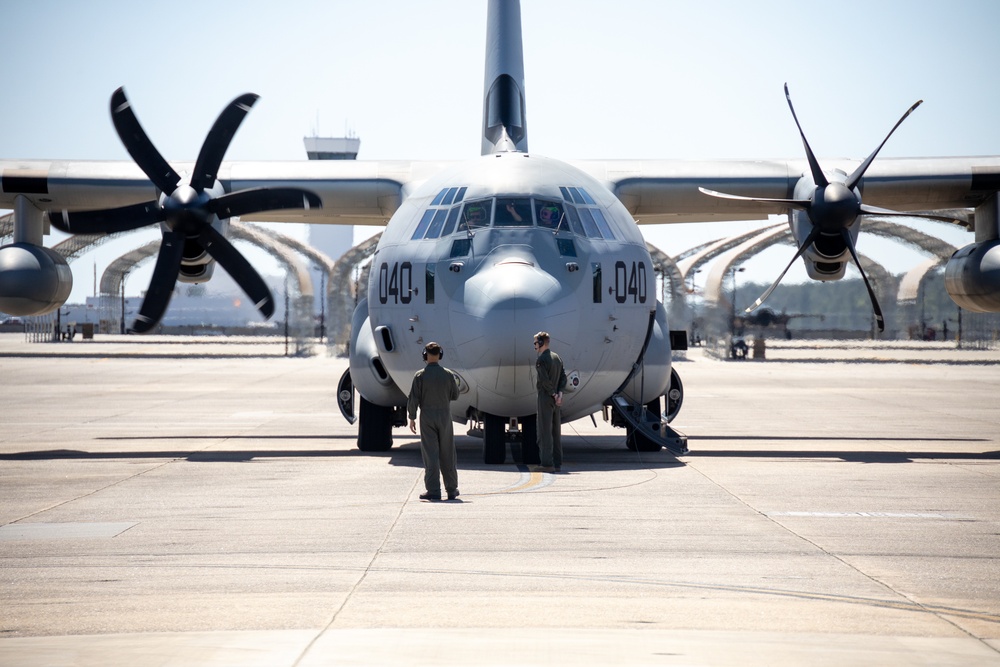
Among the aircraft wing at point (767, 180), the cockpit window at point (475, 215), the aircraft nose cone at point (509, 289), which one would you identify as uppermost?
the aircraft wing at point (767, 180)

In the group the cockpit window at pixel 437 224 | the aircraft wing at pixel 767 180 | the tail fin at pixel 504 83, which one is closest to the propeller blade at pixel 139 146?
the cockpit window at pixel 437 224

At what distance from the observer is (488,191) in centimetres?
1438

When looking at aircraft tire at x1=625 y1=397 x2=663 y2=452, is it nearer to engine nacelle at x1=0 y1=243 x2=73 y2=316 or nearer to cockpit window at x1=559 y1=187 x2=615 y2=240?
cockpit window at x1=559 y1=187 x2=615 y2=240

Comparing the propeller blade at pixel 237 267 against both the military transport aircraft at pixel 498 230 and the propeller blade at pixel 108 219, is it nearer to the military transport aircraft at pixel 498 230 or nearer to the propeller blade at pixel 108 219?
the military transport aircraft at pixel 498 230

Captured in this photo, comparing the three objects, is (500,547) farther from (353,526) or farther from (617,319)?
(617,319)

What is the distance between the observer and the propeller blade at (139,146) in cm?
A: 1714

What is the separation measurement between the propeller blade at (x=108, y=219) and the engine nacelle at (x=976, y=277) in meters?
12.3

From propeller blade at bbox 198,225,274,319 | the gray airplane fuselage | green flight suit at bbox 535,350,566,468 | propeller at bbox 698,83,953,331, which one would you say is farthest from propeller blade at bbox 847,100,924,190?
propeller blade at bbox 198,225,274,319

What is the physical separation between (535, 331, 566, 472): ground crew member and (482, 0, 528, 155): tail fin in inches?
225

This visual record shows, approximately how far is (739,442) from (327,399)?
1405cm

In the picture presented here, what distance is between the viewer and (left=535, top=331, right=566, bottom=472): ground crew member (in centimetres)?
1289

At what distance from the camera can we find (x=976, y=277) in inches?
678

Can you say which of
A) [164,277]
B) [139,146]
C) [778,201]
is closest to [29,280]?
[164,277]

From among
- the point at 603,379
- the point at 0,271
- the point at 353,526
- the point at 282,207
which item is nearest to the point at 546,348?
the point at 603,379
